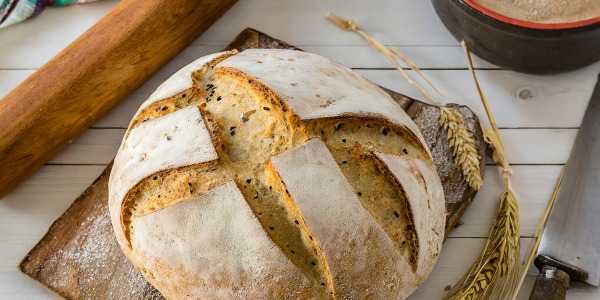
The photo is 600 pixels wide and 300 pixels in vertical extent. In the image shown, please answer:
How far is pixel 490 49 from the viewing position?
1802mm

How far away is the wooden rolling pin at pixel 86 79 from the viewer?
1633mm

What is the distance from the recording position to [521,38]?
1.69m

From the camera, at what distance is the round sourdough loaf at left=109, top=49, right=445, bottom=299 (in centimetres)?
127

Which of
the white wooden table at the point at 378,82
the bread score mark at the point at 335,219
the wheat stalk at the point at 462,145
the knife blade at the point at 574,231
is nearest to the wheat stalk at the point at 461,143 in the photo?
the wheat stalk at the point at 462,145

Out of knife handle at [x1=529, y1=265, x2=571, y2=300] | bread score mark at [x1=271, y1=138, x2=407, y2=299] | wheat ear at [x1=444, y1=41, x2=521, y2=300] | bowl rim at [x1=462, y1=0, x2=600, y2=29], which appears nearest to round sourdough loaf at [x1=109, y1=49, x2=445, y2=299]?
bread score mark at [x1=271, y1=138, x2=407, y2=299]

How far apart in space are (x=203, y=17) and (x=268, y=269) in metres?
0.91

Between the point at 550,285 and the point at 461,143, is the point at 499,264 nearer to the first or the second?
the point at 550,285

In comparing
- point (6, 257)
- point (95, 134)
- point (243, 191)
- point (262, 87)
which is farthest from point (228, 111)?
point (6, 257)

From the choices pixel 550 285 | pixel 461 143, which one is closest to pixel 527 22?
pixel 461 143

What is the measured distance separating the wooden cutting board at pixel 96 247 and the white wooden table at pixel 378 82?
2.6 inches

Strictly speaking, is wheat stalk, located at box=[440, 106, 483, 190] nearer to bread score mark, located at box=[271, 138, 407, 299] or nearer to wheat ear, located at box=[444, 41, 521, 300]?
wheat ear, located at box=[444, 41, 521, 300]

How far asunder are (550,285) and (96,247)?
102cm

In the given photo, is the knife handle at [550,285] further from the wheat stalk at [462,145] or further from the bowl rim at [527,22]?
the bowl rim at [527,22]

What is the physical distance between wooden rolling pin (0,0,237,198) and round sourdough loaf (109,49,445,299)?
0.30 meters
